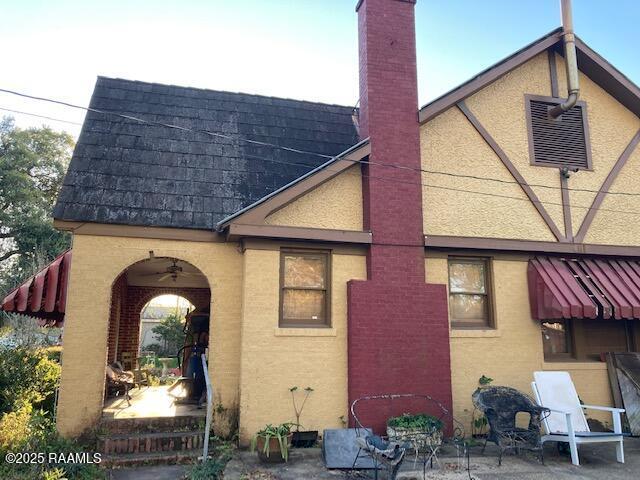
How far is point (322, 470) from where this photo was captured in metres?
6.45

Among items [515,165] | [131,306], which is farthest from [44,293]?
[515,165]

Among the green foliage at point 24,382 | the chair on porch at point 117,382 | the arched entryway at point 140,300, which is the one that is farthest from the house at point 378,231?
the chair on porch at point 117,382

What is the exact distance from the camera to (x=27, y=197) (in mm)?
26828

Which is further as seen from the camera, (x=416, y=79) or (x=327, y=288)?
(x=416, y=79)

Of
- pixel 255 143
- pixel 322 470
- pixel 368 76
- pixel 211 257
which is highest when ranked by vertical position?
pixel 368 76

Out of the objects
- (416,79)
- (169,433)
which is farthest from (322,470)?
(416,79)

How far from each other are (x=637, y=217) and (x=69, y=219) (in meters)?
10.7

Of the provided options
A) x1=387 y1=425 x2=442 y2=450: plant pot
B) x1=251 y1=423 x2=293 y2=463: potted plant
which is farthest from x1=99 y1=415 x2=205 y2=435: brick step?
x1=387 y1=425 x2=442 y2=450: plant pot

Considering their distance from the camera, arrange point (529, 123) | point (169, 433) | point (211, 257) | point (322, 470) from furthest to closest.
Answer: point (529, 123), point (211, 257), point (169, 433), point (322, 470)

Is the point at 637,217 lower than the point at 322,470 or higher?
higher

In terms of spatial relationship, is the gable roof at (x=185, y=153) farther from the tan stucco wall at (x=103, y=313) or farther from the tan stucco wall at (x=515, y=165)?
the tan stucco wall at (x=515, y=165)

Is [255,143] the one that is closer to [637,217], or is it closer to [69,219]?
[69,219]

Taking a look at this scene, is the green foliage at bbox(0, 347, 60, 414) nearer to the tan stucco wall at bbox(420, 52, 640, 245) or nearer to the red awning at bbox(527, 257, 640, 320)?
the tan stucco wall at bbox(420, 52, 640, 245)

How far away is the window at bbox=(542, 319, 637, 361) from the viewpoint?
9.30 m
